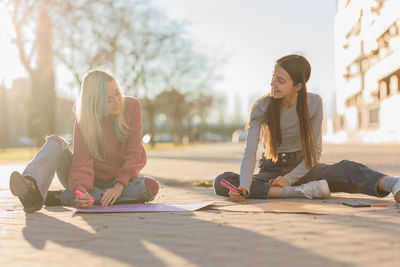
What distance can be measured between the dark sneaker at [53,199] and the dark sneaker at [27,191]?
519 millimetres

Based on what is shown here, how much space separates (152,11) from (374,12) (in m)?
13.4

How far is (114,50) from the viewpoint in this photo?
22.7 metres

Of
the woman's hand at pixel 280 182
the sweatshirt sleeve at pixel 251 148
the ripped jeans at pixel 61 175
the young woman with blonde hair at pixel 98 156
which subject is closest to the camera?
the ripped jeans at pixel 61 175

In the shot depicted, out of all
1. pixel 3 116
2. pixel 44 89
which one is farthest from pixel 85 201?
pixel 3 116

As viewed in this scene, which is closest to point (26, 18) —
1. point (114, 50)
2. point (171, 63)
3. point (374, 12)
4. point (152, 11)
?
point (114, 50)

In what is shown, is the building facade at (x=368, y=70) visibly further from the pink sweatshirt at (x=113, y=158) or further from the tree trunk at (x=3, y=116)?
the tree trunk at (x=3, y=116)

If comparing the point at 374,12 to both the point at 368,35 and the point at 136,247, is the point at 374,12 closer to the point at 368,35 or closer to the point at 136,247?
the point at 368,35

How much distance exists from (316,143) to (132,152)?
Answer: 173 cm

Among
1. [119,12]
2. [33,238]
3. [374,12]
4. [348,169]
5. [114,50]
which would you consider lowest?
[33,238]

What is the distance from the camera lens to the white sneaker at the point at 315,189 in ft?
15.1

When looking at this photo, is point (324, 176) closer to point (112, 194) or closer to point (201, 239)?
point (112, 194)

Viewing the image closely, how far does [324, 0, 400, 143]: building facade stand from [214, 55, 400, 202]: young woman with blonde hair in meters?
17.2

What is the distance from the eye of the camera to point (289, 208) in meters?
3.99

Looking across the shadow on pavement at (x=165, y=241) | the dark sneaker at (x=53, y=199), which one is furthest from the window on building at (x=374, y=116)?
the shadow on pavement at (x=165, y=241)
